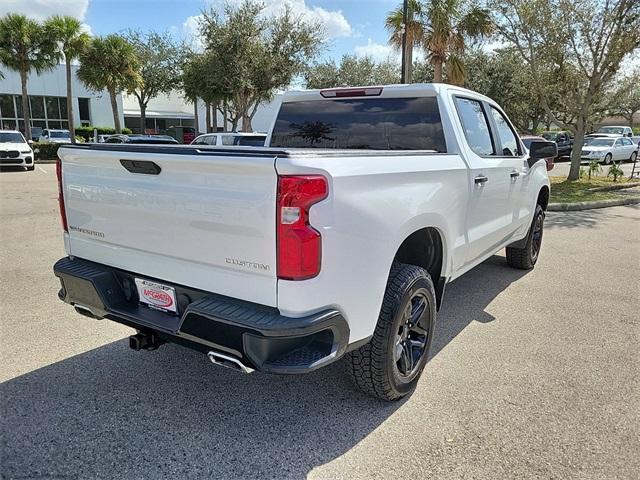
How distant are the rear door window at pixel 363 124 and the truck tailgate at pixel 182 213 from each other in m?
1.75

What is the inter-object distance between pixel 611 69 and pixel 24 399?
1613 cm

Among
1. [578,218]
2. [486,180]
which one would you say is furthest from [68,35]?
[486,180]

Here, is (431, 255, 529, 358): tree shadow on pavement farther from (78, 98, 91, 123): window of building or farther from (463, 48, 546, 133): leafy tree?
(78, 98, 91, 123): window of building

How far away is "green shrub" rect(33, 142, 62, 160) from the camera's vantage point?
24.6 m

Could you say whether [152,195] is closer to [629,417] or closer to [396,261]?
[396,261]

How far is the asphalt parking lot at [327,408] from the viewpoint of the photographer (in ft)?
8.16

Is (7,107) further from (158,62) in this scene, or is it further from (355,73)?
(355,73)

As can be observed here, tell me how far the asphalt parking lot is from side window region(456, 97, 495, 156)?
1.58m

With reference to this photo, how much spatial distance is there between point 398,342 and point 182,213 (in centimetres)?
152

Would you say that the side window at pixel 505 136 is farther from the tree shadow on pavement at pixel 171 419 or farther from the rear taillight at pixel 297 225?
the rear taillight at pixel 297 225

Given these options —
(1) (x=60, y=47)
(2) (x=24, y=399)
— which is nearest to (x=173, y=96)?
(1) (x=60, y=47)

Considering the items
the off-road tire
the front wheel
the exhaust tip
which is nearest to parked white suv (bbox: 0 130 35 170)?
the off-road tire

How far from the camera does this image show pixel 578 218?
10203 millimetres

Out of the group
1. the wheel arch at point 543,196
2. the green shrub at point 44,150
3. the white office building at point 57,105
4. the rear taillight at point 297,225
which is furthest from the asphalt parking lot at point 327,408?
the white office building at point 57,105
